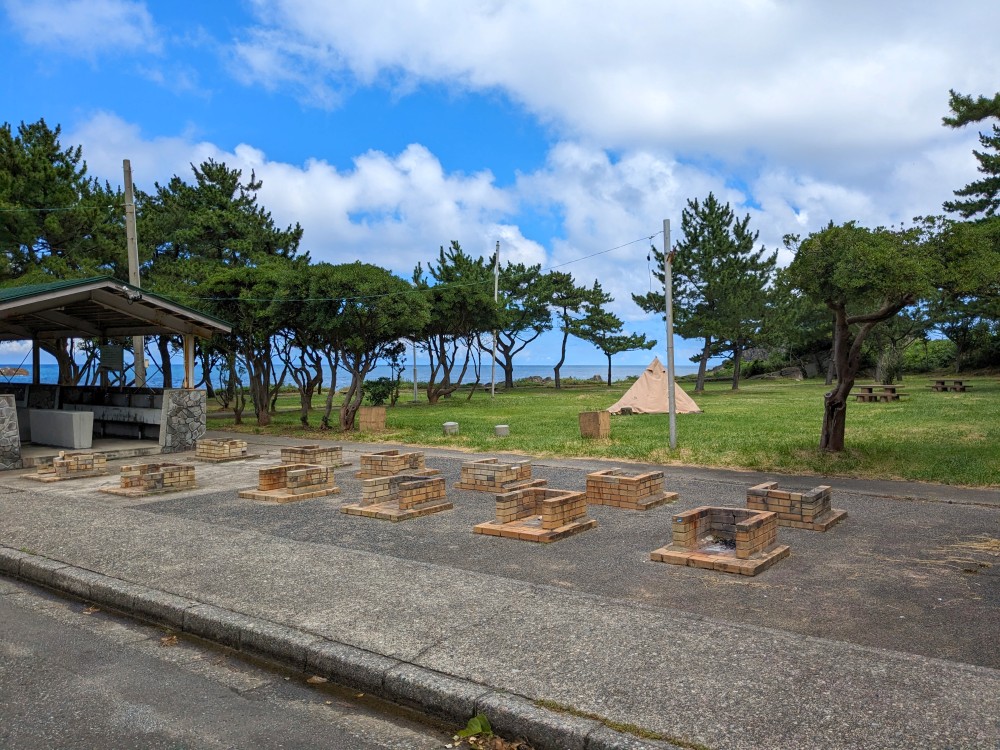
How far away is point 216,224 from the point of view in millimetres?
29656

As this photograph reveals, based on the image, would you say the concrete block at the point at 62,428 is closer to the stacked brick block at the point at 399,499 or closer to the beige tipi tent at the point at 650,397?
the stacked brick block at the point at 399,499

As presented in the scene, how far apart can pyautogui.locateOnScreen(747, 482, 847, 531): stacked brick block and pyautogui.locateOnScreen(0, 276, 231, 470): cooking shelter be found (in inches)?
488

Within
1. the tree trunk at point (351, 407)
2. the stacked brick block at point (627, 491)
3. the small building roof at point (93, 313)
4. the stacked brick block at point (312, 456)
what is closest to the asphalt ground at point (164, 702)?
the stacked brick block at point (627, 491)

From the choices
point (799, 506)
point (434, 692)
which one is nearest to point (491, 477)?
point (799, 506)

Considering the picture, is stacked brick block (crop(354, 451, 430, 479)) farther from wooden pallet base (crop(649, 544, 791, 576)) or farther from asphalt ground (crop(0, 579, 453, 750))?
asphalt ground (crop(0, 579, 453, 750))

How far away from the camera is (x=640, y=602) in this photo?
5266mm

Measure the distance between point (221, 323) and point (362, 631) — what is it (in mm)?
13663

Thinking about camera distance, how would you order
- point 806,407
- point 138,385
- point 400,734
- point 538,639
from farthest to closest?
point 806,407, point 138,385, point 538,639, point 400,734

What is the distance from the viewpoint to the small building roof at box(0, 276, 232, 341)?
13.7 meters

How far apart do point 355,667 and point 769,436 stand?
13727 mm

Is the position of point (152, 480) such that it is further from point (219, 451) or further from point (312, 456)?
point (219, 451)

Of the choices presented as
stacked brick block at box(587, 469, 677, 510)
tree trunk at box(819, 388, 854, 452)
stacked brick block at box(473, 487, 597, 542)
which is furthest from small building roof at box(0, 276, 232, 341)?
tree trunk at box(819, 388, 854, 452)

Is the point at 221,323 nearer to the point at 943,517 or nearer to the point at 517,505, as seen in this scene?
the point at 517,505

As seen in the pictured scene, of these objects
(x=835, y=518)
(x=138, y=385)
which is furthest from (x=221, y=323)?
(x=835, y=518)
